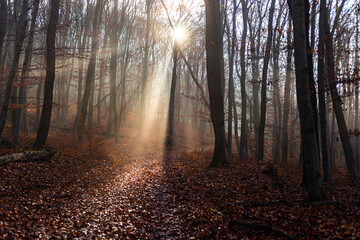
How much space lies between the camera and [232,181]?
779cm

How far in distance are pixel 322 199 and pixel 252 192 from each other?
189 centimetres

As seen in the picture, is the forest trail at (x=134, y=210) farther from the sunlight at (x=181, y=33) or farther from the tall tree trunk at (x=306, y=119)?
the sunlight at (x=181, y=33)

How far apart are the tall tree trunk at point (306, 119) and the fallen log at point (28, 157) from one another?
9164mm

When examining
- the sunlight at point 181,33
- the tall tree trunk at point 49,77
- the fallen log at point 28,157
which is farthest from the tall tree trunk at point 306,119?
the sunlight at point 181,33

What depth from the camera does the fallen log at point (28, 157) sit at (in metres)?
7.38

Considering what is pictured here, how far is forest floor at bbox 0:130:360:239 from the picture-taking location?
4254 mm

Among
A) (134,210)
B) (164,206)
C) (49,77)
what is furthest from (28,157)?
(164,206)

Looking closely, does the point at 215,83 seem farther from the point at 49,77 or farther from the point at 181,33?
the point at 181,33

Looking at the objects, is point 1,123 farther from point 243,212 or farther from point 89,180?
point 243,212

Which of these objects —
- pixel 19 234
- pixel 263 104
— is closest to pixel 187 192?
pixel 19 234

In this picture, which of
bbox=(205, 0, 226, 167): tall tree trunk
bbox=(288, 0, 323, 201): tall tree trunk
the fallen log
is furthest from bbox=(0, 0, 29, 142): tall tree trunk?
bbox=(288, 0, 323, 201): tall tree trunk

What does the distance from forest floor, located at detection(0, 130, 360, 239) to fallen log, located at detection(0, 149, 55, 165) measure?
0.92ft

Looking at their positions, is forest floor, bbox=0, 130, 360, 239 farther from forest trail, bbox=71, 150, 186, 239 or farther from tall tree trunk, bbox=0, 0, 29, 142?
tall tree trunk, bbox=0, 0, 29, 142

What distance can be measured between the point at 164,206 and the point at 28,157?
5888mm
